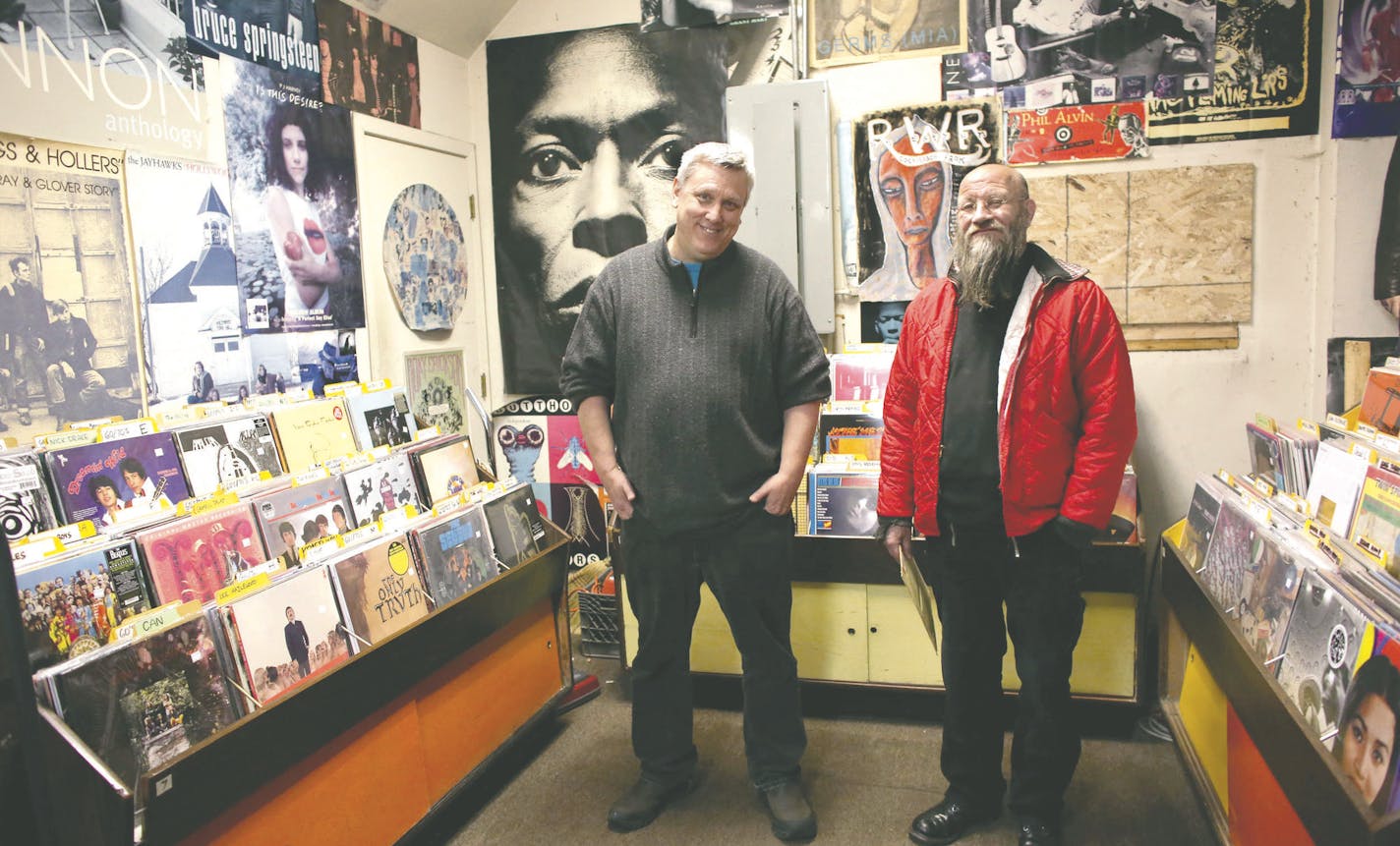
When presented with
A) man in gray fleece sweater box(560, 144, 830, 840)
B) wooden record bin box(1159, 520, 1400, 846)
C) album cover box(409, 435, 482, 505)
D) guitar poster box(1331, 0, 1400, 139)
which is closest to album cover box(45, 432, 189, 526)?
album cover box(409, 435, 482, 505)

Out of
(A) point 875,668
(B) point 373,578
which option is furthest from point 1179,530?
(B) point 373,578

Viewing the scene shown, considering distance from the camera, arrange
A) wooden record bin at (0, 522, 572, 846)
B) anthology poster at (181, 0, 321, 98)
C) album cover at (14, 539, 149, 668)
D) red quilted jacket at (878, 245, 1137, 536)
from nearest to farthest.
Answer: wooden record bin at (0, 522, 572, 846), album cover at (14, 539, 149, 668), red quilted jacket at (878, 245, 1137, 536), anthology poster at (181, 0, 321, 98)

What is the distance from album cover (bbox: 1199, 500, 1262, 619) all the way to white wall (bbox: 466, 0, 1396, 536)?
2.99ft

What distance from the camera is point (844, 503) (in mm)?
2863

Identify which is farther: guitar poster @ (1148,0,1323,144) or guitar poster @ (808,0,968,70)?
Result: guitar poster @ (808,0,968,70)

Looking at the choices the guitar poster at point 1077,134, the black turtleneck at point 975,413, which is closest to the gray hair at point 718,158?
the black turtleneck at point 975,413

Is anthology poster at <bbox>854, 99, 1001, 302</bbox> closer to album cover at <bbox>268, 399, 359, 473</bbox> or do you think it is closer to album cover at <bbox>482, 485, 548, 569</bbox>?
album cover at <bbox>482, 485, 548, 569</bbox>

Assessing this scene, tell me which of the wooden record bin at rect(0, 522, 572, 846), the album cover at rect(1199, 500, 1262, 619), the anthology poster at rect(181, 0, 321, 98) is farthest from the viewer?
the anthology poster at rect(181, 0, 321, 98)

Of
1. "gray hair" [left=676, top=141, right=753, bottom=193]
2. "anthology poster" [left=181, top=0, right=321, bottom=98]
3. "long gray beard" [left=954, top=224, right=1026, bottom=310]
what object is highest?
"anthology poster" [left=181, top=0, right=321, bottom=98]

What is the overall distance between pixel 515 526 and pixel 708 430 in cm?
83

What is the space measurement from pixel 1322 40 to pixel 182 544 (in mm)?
3623

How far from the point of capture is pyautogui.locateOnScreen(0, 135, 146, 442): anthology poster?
77.9 inches

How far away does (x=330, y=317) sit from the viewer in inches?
114

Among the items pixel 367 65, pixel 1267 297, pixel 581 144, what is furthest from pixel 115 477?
pixel 1267 297
